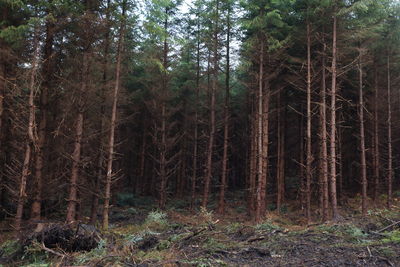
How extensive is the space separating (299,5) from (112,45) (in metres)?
9.04

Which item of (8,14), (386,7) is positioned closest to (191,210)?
(8,14)

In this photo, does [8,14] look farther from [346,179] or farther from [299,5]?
[346,179]

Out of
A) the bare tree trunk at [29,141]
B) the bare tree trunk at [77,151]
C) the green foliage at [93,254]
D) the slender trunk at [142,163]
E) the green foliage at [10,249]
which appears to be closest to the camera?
the green foliage at [93,254]

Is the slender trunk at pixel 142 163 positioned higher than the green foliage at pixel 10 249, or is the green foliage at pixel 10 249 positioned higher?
the slender trunk at pixel 142 163

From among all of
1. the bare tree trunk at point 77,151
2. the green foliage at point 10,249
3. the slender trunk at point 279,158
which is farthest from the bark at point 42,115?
the slender trunk at point 279,158

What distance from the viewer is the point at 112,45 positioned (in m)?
12.5

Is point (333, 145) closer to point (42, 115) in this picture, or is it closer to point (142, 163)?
point (42, 115)

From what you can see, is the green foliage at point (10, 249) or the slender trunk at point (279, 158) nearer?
the green foliage at point (10, 249)

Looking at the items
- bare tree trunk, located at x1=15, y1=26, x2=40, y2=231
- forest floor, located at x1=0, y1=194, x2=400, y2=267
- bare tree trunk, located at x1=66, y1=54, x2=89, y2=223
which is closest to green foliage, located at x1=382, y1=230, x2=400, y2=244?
forest floor, located at x1=0, y1=194, x2=400, y2=267

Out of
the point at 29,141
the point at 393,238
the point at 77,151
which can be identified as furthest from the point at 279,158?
the point at 29,141

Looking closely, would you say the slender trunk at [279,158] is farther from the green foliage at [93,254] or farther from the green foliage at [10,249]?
the green foliage at [10,249]

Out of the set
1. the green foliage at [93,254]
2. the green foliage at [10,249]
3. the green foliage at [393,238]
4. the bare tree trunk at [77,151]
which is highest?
the bare tree trunk at [77,151]

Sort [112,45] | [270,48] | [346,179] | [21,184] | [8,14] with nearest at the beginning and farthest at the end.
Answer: [21,184] < [8,14] < [112,45] < [270,48] < [346,179]

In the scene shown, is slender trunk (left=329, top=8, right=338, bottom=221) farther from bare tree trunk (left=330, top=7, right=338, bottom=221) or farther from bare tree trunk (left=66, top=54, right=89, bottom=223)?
bare tree trunk (left=66, top=54, right=89, bottom=223)
